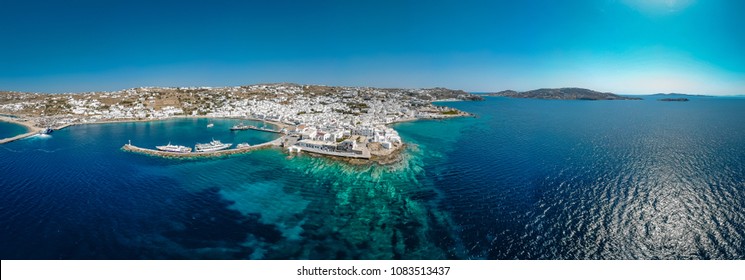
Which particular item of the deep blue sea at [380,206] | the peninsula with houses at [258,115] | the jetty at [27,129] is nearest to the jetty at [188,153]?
the peninsula with houses at [258,115]

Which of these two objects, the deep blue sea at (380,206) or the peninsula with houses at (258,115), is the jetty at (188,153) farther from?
the deep blue sea at (380,206)

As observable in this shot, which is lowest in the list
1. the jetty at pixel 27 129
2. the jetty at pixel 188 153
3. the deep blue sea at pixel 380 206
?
the deep blue sea at pixel 380 206

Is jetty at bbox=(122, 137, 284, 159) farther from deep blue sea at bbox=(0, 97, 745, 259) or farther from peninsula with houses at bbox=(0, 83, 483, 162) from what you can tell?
deep blue sea at bbox=(0, 97, 745, 259)

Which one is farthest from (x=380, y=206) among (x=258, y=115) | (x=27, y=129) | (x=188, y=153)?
(x=27, y=129)

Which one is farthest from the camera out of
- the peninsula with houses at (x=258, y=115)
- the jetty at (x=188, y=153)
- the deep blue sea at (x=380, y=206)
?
the peninsula with houses at (x=258, y=115)

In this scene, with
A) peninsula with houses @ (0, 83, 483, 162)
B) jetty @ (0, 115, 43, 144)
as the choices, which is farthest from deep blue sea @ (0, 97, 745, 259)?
jetty @ (0, 115, 43, 144)

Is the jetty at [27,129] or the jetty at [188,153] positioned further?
the jetty at [27,129]

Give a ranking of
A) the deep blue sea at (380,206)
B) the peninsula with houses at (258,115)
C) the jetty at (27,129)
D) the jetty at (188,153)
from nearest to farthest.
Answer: the deep blue sea at (380,206) < the jetty at (188,153) < the peninsula with houses at (258,115) < the jetty at (27,129)

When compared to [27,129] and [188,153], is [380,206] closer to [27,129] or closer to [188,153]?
[188,153]
